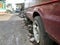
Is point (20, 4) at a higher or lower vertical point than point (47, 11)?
lower

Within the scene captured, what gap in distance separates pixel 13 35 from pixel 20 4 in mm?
5797

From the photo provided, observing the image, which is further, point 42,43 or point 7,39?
point 7,39

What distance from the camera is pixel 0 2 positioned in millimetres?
9188

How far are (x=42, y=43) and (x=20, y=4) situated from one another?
7.28 metres

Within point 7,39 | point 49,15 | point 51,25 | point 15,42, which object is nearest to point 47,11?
point 49,15

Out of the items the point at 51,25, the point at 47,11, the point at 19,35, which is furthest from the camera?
the point at 19,35

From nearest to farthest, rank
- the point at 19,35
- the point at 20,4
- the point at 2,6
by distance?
the point at 19,35
the point at 2,6
the point at 20,4

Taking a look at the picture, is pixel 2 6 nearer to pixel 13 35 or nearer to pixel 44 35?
pixel 13 35

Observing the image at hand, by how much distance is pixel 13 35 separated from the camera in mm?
4230

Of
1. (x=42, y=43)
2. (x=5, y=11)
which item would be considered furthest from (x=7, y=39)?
(x=5, y=11)

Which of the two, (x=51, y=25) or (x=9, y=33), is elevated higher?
(x=51, y=25)

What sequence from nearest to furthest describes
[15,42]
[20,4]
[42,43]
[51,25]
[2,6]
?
[51,25] → [42,43] → [15,42] → [2,6] → [20,4]

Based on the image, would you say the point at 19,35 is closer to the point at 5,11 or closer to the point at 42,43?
the point at 42,43

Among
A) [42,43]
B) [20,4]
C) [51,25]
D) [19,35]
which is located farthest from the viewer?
[20,4]
